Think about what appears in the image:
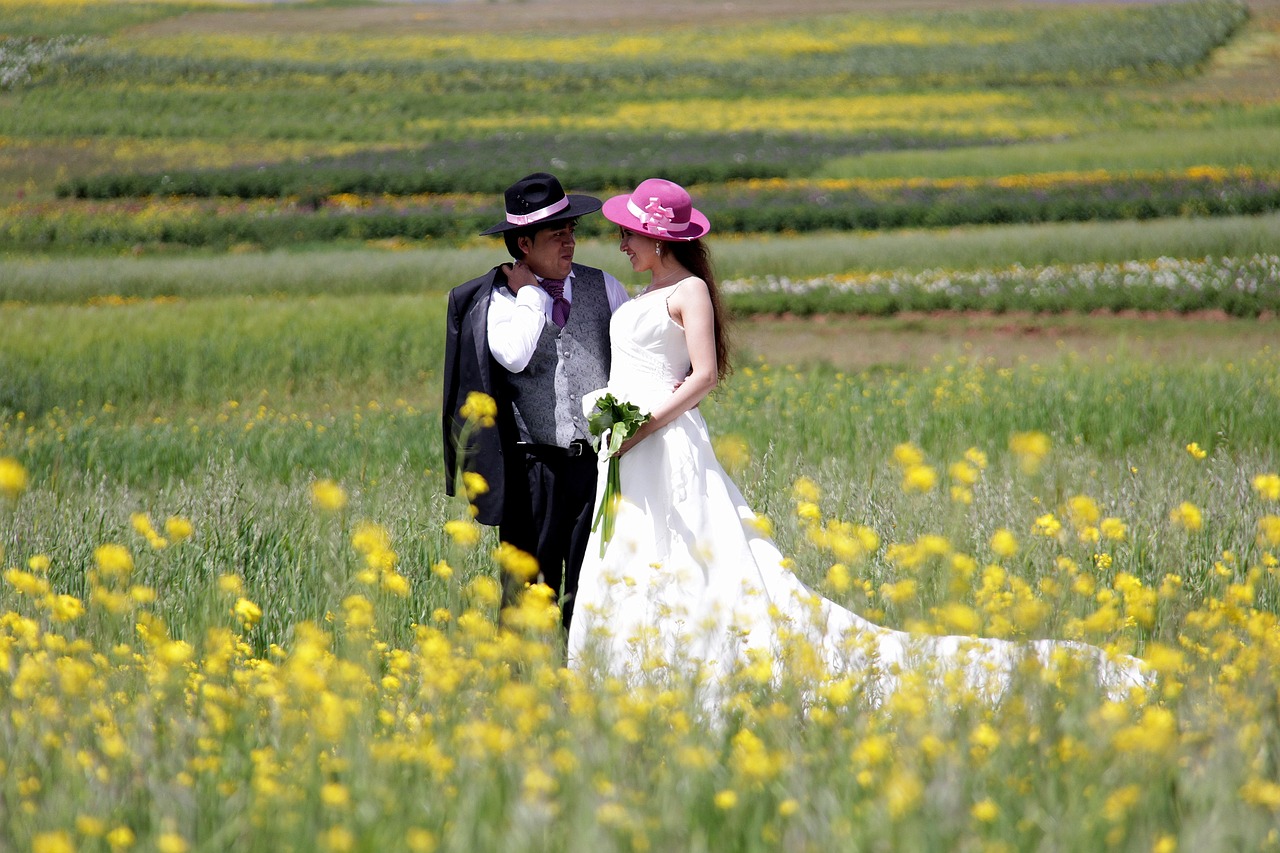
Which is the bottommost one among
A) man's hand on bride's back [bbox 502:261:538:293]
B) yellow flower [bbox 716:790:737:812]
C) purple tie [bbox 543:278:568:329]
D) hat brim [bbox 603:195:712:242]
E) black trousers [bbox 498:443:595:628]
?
black trousers [bbox 498:443:595:628]

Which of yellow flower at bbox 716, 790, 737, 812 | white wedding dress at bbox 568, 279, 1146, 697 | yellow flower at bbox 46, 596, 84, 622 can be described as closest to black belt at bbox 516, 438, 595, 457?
white wedding dress at bbox 568, 279, 1146, 697

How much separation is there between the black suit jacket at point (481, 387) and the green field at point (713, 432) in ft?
1.27

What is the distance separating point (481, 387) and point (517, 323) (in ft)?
0.79

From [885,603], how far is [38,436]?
651 centimetres

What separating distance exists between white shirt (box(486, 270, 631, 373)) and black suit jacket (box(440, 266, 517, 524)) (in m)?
0.03

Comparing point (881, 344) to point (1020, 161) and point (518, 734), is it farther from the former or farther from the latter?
point (1020, 161)

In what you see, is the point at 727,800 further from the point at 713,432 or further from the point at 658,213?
the point at 713,432

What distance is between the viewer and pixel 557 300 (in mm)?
3744

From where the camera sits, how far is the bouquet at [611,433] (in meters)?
3.36

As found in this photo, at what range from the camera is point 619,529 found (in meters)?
3.46

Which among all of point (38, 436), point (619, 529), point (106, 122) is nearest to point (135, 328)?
point (38, 436)

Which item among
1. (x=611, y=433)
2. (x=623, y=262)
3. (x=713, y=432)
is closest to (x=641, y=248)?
(x=611, y=433)

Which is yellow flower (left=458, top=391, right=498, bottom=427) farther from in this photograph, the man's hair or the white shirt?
the man's hair

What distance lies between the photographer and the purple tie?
3.73 m
